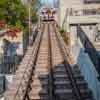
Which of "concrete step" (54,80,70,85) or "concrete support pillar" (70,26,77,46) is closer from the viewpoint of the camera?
"concrete step" (54,80,70,85)

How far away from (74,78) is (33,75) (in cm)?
252

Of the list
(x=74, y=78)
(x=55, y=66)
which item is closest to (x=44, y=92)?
(x=74, y=78)

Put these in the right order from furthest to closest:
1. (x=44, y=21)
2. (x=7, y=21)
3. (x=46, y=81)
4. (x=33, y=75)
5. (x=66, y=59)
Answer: (x=44, y=21) < (x=7, y=21) < (x=66, y=59) < (x=33, y=75) < (x=46, y=81)

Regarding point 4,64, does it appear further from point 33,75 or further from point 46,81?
point 46,81

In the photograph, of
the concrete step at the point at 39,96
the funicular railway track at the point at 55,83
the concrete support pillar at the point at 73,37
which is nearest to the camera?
the concrete step at the point at 39,96

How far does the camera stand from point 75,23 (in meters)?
44.1

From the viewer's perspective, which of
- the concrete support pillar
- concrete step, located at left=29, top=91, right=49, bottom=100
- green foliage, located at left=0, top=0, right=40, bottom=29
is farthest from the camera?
green foliage, located at left=0, top=0, right=40, bottom=29

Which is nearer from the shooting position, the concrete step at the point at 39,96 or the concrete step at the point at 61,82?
the concrete step at the point at 39,96

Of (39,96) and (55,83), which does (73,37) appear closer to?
(55,83)

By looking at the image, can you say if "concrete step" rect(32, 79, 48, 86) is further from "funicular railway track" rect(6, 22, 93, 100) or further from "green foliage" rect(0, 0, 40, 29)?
"green foliage" rect(0, 0, 40, 29)

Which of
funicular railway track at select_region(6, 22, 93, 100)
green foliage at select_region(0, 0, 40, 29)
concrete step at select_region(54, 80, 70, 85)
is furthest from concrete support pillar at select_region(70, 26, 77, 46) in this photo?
concrete step at select_region(54, 80, 70, 85)

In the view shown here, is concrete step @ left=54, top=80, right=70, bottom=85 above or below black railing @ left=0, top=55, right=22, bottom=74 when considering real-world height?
above

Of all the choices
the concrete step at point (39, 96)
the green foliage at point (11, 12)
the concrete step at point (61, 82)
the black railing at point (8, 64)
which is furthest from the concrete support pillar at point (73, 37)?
the concrete step at point (39, 96)

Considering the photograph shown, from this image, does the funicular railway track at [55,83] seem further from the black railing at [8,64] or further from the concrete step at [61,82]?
the black railing at [8,64]
